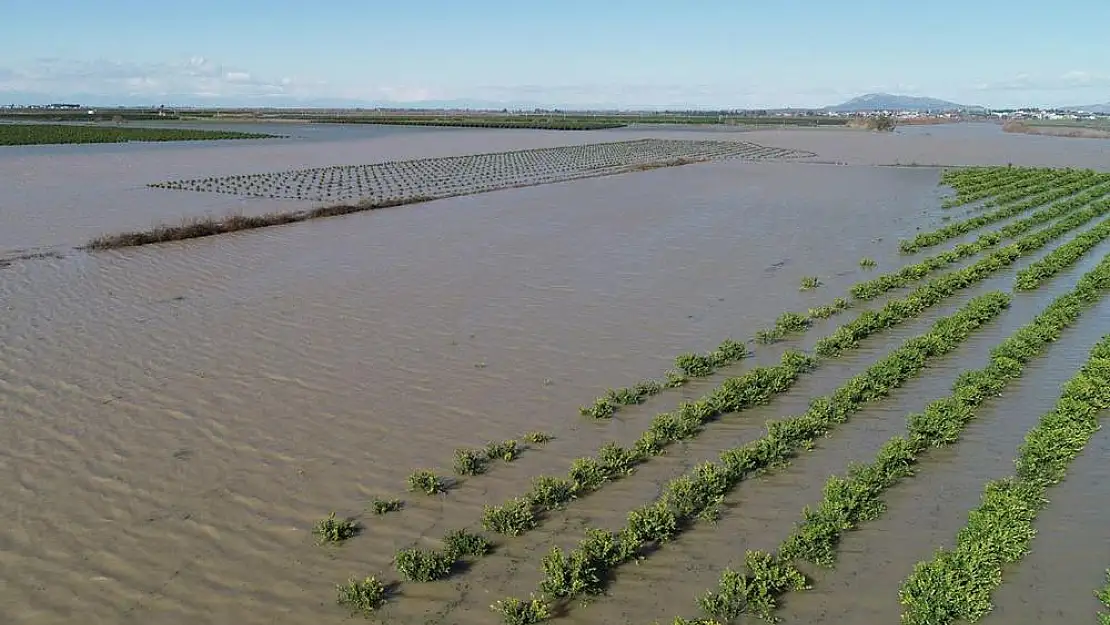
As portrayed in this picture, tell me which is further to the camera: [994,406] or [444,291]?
[444,291]

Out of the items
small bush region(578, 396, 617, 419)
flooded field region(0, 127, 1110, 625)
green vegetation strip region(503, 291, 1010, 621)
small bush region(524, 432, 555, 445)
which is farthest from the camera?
small bush region(578, 396, 617, 419)

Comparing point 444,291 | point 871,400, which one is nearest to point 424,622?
point 871,400

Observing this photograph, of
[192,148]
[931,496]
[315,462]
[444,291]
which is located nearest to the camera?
[931,496]

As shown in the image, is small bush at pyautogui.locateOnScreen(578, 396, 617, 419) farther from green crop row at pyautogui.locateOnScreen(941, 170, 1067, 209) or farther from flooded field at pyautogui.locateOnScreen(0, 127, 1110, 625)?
green crop row at pyautogui.locateOnScreen(941, 170, 1067, 209)

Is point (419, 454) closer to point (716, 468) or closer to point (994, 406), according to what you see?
point (716, 468)

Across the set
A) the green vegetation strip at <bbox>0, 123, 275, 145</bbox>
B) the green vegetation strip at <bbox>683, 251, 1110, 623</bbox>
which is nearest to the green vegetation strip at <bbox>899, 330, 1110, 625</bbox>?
the green vegetation strip at <bbox>683, 251, 1110, 623</bbox>

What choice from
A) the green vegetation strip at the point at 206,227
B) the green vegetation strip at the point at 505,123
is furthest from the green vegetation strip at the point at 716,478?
the green vegetation strip at the point at 505,123
